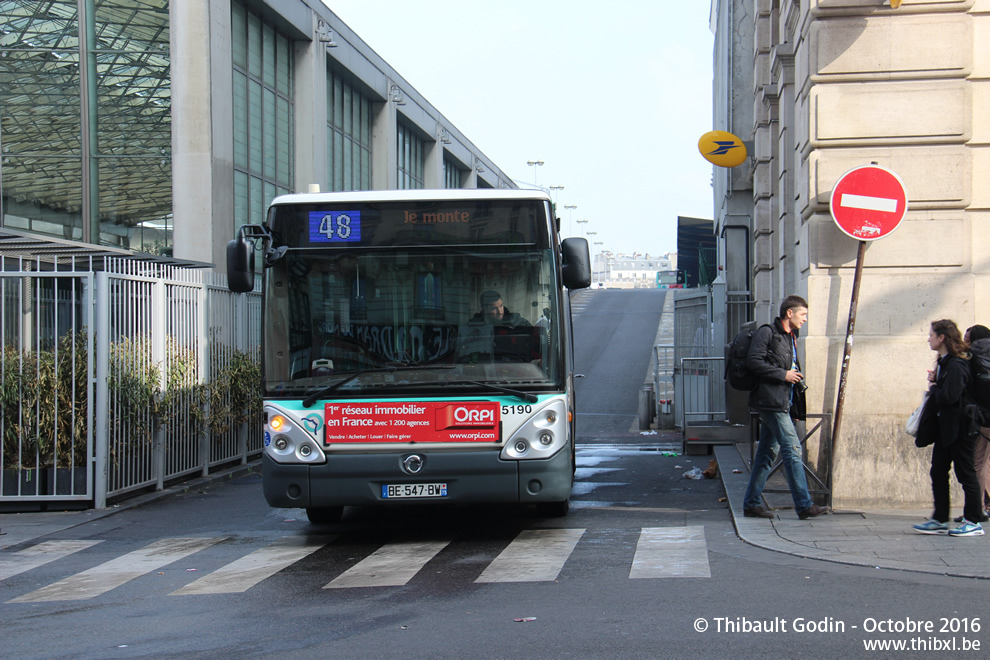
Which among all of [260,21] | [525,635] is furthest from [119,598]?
[260,21]

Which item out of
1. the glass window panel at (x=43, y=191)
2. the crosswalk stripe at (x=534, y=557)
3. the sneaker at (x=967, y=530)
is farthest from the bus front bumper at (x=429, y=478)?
the glass window panel at (x=43, y=191)

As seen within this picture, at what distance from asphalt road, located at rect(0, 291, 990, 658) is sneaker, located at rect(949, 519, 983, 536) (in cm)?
148

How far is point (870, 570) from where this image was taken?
6738 mm

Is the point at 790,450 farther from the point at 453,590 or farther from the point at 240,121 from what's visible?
the point at 240,121

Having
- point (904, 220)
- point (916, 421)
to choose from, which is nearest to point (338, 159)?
point (904, 220)

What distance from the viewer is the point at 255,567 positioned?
7.69 meters

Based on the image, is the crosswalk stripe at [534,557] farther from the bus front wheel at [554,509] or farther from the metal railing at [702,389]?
the metal railing at [702,389]

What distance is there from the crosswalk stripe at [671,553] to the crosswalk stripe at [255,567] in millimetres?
2592

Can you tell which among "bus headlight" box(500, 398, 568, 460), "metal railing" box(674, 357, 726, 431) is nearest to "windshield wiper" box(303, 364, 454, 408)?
"bus headlight" box(500, 398, 568, 460)

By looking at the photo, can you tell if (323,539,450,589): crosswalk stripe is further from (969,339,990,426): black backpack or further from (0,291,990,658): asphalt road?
(969,339,990,426): black backpack

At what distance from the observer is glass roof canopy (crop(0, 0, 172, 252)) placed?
21.6 m

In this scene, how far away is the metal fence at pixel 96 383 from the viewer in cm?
Result: 1077

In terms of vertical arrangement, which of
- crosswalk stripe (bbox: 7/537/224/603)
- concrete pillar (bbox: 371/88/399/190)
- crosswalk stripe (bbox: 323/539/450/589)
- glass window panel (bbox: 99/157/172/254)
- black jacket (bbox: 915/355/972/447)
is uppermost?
concrete pillar (bbox: 371/88/399/190)

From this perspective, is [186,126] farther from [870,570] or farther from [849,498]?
[870,570]
